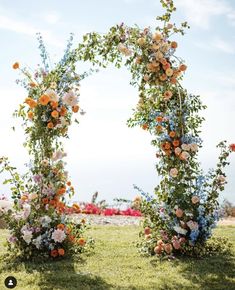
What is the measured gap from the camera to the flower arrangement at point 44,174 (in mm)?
6035

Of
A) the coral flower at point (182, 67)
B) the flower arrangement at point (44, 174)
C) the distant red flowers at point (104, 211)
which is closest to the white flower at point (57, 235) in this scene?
the flower arrangement at point (44, 174)

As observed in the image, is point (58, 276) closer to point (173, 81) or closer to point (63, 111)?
point (63, 111)

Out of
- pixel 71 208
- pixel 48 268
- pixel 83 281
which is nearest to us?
pixel 83 281

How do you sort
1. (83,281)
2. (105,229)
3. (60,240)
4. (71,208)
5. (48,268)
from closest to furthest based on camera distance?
(83,281) < (48,268) < (60,240) < (71,208) < (105,229)

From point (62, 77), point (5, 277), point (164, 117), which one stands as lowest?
point (5, 277)

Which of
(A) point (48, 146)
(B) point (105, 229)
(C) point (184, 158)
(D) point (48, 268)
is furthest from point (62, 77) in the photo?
(B) point (105, 229)

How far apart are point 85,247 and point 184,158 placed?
6.74 ft

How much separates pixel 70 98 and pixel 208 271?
282 cm

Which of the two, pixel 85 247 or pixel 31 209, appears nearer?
pixel 31 209

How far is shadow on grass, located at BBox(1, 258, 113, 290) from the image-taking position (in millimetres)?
4844

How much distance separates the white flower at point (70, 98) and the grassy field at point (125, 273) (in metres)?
2.11

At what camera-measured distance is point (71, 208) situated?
6.57 meters

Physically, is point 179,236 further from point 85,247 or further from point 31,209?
point 31,209

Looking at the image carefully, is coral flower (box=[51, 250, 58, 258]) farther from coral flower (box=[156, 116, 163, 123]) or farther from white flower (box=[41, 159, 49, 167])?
coral flower (box=[156, 116, 163, 123])
